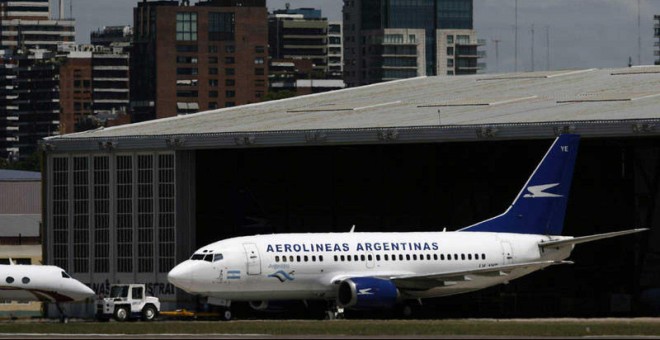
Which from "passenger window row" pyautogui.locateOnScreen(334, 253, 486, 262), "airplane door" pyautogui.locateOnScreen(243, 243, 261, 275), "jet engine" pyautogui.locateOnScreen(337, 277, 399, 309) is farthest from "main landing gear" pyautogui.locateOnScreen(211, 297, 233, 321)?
"passenger window row" pyautogui.locateOnScreen(334, 253, 486, 262)

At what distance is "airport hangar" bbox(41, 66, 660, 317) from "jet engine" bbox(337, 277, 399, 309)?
12231 mm

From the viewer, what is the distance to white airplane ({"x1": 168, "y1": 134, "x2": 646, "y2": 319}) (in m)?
74.6

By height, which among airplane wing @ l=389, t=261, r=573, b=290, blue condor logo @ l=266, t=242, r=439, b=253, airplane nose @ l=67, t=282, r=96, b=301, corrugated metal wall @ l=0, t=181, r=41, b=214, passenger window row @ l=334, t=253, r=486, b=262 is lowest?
airplane nose @ l=67, t=282, r=96, b=301

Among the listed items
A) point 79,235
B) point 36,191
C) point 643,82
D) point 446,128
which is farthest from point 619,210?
point 36,191

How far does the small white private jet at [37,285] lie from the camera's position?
3219 inches

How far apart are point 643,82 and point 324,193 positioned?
16079mm

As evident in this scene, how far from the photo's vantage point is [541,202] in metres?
80.1

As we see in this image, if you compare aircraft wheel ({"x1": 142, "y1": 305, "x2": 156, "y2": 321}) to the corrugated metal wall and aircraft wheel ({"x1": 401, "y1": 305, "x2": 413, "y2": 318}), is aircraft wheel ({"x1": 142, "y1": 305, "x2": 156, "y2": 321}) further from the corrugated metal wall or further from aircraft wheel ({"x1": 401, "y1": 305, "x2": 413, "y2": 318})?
the corrugated metal wall

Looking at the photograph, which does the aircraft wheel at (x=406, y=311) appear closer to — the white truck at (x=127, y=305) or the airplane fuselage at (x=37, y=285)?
the white truck at (x=127, y=305)

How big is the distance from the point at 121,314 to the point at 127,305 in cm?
46

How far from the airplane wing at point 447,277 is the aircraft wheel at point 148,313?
10724 millimetres

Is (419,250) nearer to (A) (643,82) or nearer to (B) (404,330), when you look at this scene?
(B) (404,330)

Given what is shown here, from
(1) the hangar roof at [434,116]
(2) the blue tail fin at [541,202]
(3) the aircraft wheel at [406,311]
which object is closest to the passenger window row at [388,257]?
(2) the blue tail fin at [541,202]

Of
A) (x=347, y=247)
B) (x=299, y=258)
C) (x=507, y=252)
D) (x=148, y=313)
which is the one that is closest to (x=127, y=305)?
(x=148, y=313)
